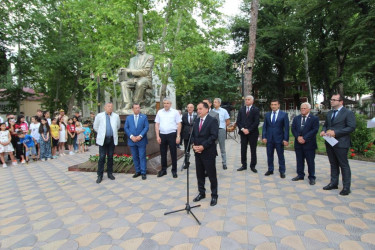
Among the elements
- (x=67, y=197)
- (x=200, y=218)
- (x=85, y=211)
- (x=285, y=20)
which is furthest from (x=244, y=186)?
(x=285, y=20)

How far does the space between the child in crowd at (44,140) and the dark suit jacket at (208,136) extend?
7231 mm

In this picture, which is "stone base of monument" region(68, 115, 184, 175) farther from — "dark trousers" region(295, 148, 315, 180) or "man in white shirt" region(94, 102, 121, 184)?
"dark trousers" region(295, 148, 315, 180)

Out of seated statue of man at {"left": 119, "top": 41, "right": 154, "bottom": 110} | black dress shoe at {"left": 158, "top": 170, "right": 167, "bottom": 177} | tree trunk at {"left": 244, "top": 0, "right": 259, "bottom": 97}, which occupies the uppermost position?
tree trunk at {"left": 244, "top": 0, "right": 259, "bottom": 97}

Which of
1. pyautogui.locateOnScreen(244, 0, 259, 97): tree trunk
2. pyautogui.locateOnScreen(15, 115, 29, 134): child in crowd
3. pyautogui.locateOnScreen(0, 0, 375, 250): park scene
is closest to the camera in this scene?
pyautogui.locateOnScreen(0, 0, 375, 250): park scene

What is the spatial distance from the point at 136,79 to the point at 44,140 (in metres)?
4.42

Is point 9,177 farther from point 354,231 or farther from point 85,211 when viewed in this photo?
point 354,231

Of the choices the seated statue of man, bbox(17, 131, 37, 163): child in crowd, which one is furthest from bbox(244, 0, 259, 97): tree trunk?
bbox(17, 131, 37, 163): child in crowd

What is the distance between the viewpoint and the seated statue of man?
24.6 ft

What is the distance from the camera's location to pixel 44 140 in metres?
8.83

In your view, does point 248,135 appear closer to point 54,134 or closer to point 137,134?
point 137,134

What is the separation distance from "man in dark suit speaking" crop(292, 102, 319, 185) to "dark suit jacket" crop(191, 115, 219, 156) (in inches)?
89.3

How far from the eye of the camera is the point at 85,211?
12.7 ft

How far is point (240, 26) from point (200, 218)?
27.9 metres

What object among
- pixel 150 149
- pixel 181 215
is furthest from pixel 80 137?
pixel 181 215
